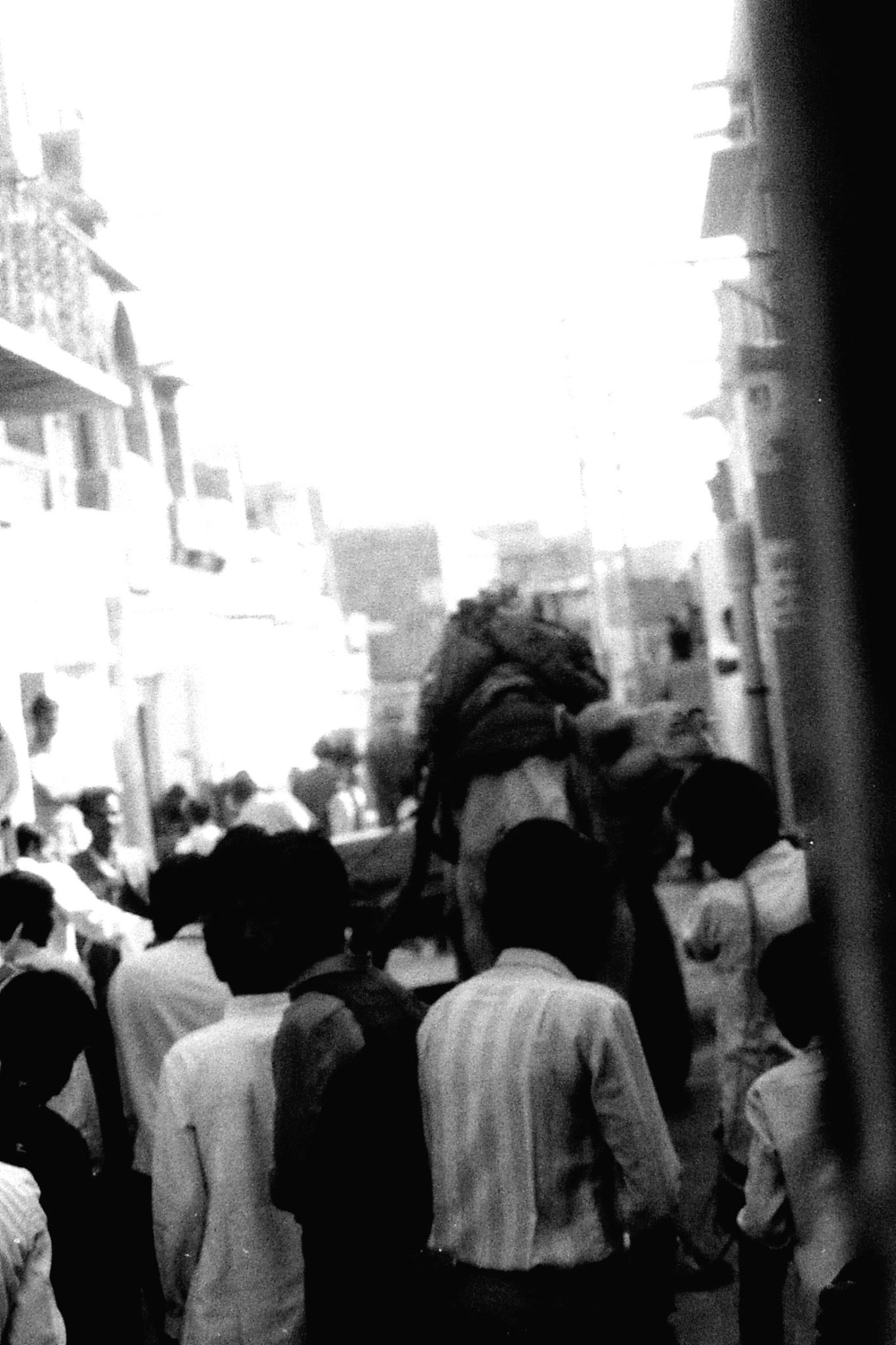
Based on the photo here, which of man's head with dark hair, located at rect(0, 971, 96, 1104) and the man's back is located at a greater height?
man's head with dark hair, located at rect(0, 971, 96, 1104)

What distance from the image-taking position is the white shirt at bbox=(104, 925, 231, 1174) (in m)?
5.24

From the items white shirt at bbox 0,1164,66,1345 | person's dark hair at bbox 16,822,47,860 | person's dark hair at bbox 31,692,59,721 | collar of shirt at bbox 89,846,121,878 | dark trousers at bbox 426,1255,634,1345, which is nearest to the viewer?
white shirt at bbox 0,1164,66,1345

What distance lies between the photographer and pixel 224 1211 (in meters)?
3.89

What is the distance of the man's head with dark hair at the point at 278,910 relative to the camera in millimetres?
3949

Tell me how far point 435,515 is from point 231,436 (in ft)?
107

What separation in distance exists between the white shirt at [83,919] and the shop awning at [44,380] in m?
7.71

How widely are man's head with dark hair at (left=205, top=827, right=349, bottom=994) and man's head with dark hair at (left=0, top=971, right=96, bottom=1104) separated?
0.29 m

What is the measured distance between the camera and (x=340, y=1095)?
11.9ft

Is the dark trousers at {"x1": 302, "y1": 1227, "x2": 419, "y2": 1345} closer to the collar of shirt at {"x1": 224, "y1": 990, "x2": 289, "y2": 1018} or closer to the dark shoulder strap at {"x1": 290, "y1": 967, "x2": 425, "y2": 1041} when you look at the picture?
the dark shoulder strap at {"x1": 290, "y1": 967, "x2": 425, "y2": 1041}

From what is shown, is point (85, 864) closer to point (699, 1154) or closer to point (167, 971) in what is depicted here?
point (699, 1154)

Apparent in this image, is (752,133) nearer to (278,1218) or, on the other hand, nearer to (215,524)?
(278,1218)

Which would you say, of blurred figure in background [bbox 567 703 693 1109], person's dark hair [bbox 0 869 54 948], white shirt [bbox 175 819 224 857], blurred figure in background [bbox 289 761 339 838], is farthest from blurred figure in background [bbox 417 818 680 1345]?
blurred figure in background [bbox 289 761 339 838]

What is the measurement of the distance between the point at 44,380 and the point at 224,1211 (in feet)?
47.6

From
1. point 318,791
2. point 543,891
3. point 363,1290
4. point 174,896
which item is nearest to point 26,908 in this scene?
point 174,896
